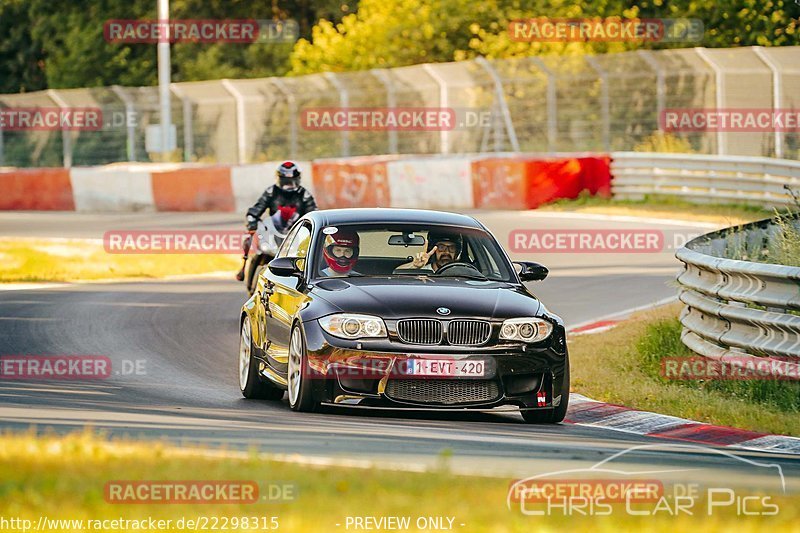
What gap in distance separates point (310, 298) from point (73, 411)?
1.78m

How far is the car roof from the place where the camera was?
465 inches

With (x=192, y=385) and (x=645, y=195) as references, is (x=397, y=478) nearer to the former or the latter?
(x=192, y=385)

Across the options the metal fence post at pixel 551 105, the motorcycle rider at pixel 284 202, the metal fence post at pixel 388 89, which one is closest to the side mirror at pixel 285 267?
the motorcycle rider at pixel 284 202

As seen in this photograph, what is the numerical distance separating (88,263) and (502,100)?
13087mm

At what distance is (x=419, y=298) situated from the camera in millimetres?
10641

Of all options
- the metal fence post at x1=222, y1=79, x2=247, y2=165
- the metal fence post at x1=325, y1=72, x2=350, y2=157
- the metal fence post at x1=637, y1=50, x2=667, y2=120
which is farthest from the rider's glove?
the metal fence post at x1=222, y1=79, x2=247, y2=165

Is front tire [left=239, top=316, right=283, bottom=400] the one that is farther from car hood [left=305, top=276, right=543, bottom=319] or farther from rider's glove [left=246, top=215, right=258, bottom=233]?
rider's glove [left=246, top=215, right=258, bottom=233]

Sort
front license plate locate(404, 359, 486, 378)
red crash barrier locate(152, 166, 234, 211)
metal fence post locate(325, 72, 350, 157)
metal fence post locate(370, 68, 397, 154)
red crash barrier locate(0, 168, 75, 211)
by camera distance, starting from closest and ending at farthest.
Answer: front license plate locate(404, 359, 486, 378)
red crash barrier locate(152, 166, 234, 211)
metal fence post locate(370, 68, 397, 154)
metal fence post locate(325, 72, 350, 157)
red crash barrier locate(0, 168, 75, 211)

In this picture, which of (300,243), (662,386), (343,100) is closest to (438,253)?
(300,243)

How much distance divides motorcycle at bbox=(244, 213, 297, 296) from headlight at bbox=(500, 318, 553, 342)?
6334mm

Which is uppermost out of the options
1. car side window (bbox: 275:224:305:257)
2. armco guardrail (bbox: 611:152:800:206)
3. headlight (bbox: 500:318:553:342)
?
car side window (bbox: 275:224:305:257)

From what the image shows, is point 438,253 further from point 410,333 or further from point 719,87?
point 719,87

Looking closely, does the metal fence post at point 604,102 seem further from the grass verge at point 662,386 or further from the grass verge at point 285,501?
the grass verge at point 285,501

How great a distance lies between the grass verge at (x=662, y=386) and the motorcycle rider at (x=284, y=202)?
11.4 ft
